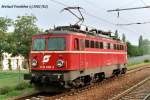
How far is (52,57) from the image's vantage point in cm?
2064

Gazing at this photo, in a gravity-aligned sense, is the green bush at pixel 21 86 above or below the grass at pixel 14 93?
above

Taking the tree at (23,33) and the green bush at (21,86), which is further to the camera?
the tree at (23,33)

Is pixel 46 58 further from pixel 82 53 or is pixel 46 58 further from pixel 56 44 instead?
pixel 82 53

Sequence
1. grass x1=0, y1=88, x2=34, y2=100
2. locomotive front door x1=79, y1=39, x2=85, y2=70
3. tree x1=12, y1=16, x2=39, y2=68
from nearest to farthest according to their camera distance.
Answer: grass x1=0, y1=88, x2=34, y2=100 → locomotive front door x1=79, y1=39, x2=85, y2=70 → tree x1=12, y1=16, x2=39, y2=68

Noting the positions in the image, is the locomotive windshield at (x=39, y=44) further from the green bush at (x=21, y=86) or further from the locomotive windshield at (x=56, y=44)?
the green bush at (x=21, y=86)

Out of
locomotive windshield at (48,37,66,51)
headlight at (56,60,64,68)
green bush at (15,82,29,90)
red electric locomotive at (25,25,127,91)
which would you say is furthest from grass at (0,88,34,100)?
locomotive windshield at (48,37,66,51)

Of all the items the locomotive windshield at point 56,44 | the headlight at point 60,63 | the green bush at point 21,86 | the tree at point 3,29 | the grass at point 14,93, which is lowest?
the grass at point 14,93

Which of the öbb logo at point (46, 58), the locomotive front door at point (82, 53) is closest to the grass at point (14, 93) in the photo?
the öbb logo at point (46, 58)

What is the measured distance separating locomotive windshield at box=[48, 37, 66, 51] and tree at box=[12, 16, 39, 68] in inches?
→ 1362

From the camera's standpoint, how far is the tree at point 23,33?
56.4m

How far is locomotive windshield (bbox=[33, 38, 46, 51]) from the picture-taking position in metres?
21.2

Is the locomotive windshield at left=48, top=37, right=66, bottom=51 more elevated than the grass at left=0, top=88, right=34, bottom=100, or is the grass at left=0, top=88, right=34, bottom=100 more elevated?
the locomotive windshield at left=48, top=37, right=66, bottom=51

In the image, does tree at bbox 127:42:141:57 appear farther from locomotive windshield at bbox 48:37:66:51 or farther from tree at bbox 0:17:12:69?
locomotive windshield at bbox 48:37:66:51

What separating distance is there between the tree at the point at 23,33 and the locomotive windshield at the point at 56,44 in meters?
34.6
